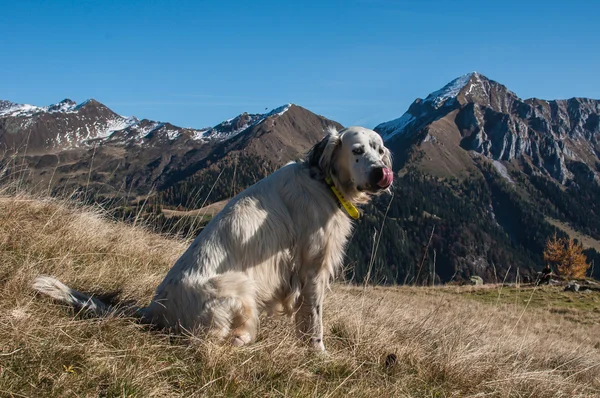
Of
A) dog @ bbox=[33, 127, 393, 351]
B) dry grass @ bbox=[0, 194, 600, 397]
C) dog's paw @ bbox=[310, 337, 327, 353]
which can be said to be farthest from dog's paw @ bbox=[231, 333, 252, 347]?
dog's paw @ bbox=[310, 337, 327, 353]

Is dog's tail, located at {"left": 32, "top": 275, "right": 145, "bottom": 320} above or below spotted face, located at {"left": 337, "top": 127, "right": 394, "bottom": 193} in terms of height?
below

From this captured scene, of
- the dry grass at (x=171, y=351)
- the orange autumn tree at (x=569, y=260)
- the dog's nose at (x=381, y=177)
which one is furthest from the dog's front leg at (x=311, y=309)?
Result: the orange autumn tree at (x=569, y=260)

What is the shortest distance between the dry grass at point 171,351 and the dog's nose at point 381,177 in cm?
154

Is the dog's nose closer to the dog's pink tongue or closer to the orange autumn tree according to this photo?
the dog's pink tongue

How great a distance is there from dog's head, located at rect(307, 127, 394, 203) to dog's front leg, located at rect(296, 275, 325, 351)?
3.23ft

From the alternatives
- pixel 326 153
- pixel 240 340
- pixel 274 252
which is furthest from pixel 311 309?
pixel 326 153

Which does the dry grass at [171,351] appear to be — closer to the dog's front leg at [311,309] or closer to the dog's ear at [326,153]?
the dog's front leg at [311,309]

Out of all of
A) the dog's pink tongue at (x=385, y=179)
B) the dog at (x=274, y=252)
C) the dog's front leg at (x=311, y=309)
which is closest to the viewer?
the dog at (x=274, y=252)

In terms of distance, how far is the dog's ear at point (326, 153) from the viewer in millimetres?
5195

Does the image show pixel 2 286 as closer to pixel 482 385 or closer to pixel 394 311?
pixel 482 385

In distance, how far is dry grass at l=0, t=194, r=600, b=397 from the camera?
10.5ft

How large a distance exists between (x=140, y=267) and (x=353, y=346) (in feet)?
9.90

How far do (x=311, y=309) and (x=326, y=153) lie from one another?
1.62 meters

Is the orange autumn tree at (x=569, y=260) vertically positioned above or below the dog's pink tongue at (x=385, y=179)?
below
